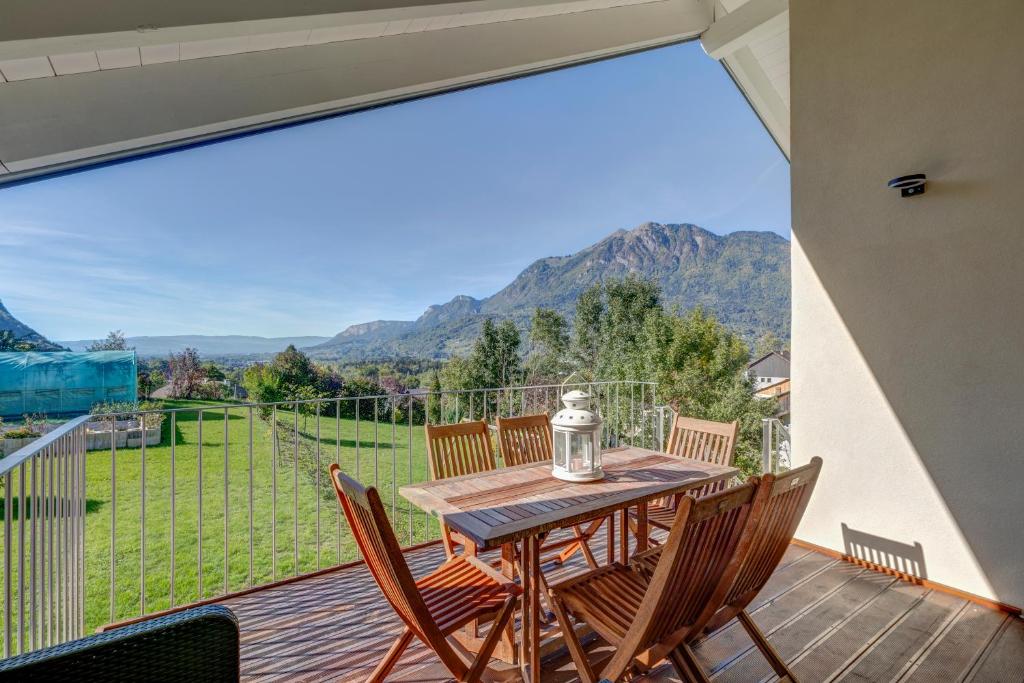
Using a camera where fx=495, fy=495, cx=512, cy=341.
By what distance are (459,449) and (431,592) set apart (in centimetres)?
97

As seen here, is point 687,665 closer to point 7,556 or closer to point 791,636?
point 791,636

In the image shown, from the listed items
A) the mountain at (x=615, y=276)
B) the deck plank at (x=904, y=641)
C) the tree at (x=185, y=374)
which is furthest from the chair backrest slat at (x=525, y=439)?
the mountain at (x=615, y=276)

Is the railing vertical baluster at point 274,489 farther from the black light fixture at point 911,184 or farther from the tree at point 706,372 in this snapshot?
the tree at point 706,372

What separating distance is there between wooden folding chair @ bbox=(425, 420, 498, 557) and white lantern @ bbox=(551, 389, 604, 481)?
49 centimetres

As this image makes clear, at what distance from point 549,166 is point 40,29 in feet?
49.1

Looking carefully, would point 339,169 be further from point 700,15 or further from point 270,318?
point 700,15

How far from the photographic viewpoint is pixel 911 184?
2.84 m

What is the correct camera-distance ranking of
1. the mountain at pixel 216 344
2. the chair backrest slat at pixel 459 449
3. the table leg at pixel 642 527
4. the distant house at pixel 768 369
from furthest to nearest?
the mountain at pixel 216 344
the distant house at pixel 768 369
the chair backrest slat at pixel 459 449
the table leg at pixel 642 527

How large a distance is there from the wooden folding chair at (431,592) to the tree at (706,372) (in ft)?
35.8

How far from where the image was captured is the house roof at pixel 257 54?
1.74 meters

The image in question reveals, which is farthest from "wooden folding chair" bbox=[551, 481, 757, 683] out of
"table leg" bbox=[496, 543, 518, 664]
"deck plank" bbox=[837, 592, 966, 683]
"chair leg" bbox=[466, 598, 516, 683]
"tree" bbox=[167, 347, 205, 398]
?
"tree" bbox=[167, 347, 205, 398]

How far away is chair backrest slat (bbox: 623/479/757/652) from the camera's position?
4.87ft

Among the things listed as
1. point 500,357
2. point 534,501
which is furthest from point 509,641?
point 500,357

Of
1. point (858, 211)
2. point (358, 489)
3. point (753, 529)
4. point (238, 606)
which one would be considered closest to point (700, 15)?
point (858, 211)
